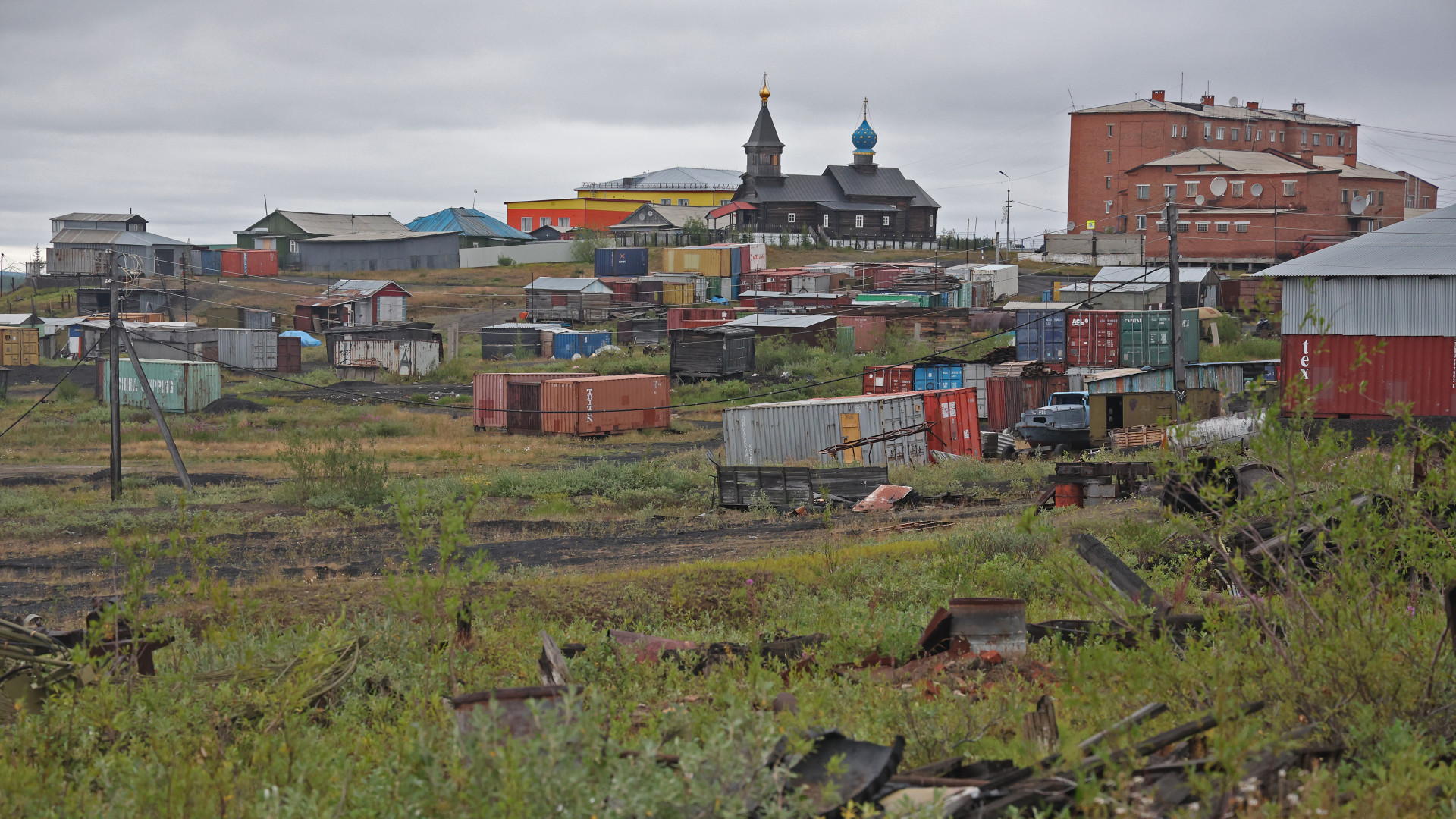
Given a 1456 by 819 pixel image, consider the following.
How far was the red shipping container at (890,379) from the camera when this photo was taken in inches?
1332

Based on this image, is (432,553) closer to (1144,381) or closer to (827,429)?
(827,429)

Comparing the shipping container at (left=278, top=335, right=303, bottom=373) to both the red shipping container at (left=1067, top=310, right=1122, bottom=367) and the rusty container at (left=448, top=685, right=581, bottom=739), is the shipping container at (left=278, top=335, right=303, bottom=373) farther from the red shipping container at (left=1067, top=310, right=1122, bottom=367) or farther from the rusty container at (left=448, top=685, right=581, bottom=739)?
the rusty container at (left=448, top=685, right=581, bottom=739)

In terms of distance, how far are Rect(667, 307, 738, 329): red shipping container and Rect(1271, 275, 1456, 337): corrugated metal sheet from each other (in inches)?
1331

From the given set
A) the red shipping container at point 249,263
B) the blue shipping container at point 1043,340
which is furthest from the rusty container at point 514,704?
the red shipping container at point 249,263

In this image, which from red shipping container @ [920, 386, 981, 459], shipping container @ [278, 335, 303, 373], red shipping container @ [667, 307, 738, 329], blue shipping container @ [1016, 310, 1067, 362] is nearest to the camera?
red shipping container @ [920, 386, 981, 459]

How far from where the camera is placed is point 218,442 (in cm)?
3234

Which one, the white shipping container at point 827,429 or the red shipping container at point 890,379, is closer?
the white shipping container at point 827,429

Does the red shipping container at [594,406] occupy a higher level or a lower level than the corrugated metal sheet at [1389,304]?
lower

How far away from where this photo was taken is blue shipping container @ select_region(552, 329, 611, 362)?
5244 cm

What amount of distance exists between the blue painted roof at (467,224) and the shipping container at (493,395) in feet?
185

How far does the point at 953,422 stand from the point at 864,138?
236 ft

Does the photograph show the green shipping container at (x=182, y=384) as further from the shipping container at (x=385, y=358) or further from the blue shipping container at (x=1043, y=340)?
the blue shipping container at (x=1043, y=340)

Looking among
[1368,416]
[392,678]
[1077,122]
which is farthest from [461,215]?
[392,678]

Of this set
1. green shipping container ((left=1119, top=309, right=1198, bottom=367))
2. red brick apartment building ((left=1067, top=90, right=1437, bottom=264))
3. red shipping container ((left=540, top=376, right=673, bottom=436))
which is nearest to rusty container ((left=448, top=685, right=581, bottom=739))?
red shipping container ((left=540, top=376, right=673, bottom=436))
